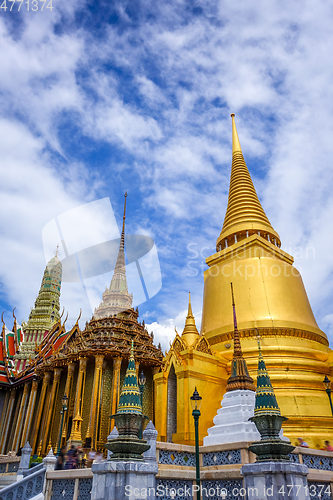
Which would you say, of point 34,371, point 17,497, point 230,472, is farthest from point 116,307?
point 230,472

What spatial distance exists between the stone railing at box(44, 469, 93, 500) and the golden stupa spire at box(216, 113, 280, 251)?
16402mm

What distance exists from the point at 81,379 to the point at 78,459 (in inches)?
272

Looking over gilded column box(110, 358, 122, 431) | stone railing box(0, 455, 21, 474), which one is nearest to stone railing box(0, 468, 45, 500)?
stone railing box(0, 455, 21, 474)

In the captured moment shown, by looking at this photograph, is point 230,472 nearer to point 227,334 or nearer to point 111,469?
point 111,469

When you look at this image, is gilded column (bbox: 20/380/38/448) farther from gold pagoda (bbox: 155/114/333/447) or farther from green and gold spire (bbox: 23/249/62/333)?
gold pagoda (bbox: 155/114/333/447)

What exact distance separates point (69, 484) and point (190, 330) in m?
9.41

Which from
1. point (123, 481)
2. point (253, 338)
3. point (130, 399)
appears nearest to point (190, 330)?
point (253, 338)

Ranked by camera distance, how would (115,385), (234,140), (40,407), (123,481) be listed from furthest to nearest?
(234,140), (40,407), (115,385), (123,481)

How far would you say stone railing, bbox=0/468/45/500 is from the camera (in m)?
10.0

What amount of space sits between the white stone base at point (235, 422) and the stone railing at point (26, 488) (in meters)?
4.51

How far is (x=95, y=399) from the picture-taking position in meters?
18.3

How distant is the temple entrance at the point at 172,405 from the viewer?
14758mm

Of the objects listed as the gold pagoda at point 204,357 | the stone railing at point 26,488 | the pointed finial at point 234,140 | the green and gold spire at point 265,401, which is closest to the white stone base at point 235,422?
the gold pagoda at point 204,357

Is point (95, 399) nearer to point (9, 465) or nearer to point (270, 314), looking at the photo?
point (9, 465)
